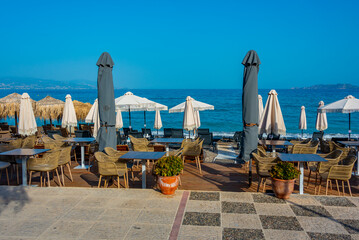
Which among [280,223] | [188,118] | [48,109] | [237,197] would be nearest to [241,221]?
[280,223]

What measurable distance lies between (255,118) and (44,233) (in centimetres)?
485

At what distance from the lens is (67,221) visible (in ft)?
13.7

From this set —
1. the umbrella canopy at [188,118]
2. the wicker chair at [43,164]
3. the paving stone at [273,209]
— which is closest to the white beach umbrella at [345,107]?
the umbrella canopy at [188,118]

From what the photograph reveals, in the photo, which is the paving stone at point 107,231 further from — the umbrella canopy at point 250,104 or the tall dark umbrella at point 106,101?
the umbrella canopy at point 250,104

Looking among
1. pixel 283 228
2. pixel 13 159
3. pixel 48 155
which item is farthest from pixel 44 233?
pixel 13 159

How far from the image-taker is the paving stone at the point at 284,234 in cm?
360

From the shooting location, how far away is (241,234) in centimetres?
371

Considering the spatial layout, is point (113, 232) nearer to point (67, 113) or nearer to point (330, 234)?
point (330, 234)

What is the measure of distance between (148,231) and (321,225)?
236 centimetres

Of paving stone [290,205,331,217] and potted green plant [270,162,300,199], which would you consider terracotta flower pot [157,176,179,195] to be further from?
paving stone [290,205,331,217]

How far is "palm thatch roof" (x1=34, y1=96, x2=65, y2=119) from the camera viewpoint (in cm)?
1597

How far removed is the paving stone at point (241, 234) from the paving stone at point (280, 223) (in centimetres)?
24

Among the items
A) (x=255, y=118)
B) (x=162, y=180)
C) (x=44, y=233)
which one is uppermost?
(x=255, y=118)

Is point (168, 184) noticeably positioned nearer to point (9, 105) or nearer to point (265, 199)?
point (265, 199)
